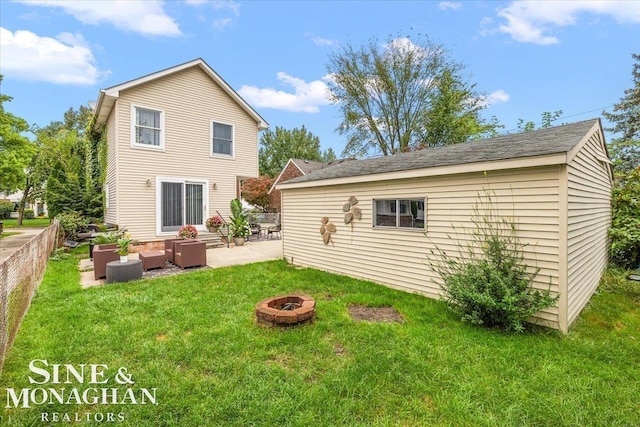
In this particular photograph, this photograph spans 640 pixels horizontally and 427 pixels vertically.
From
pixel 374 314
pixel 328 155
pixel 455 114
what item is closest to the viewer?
pixel 374 314

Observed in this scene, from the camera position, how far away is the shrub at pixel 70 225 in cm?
1077

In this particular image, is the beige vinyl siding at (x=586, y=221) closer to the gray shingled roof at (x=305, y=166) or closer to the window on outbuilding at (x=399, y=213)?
the window on outbuilding at (x=399, y=213)

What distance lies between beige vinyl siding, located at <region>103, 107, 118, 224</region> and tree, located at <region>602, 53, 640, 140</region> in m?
31.1

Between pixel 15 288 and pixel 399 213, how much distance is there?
645 centimetres

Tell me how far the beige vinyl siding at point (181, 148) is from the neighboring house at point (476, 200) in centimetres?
609

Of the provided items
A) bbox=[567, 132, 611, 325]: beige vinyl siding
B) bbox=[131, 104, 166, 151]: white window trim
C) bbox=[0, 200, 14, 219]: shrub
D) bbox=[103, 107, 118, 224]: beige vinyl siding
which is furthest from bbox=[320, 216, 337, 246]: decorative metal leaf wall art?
bbox=[0, 200, 14, 219]: shrub

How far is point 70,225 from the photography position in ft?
35.5

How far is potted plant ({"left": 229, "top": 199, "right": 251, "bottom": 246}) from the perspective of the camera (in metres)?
12.5

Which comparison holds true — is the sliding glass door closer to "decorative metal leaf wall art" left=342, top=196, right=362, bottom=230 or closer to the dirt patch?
"decorative metal leaf wall art" left=342, top=196, right=362, bottom=230

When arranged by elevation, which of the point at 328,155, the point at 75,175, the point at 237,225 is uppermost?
the point at 328,155

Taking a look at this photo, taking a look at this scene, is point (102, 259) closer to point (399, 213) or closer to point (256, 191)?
point (399, 213)

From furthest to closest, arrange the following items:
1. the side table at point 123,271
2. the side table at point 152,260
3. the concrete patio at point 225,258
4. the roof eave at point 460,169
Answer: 1. the side table at point 152,260
2. the concrete patio at point 225,258
3. the side table at point 123,271
4. the roof eave at point 460,169

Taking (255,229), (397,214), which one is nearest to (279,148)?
(255,229)

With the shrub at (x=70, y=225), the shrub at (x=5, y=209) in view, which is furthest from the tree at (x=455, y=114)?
the shrub at (x=5, y=209)
